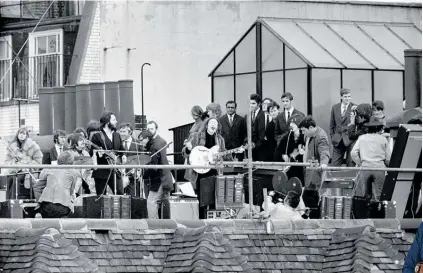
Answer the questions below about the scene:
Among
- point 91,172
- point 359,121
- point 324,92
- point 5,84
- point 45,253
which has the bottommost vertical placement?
point 45,253

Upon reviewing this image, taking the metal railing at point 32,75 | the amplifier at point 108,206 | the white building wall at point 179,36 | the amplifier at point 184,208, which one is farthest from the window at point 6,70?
the amplifier at point 108,206

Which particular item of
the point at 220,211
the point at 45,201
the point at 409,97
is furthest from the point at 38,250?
the point at 409,97

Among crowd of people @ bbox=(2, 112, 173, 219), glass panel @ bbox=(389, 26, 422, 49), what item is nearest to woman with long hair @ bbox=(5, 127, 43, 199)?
crowd of people @ bbox=(2, 112, 173, 219)

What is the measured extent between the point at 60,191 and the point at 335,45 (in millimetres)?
16526

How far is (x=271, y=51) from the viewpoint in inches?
1783

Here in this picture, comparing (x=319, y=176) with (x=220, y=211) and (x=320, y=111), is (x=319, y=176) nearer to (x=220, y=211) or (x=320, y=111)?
(x=220, y=211)

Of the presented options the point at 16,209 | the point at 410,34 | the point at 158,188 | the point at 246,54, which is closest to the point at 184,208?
the point at 158,188

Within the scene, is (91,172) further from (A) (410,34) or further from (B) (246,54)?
(A) (410,34)

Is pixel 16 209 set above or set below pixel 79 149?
below

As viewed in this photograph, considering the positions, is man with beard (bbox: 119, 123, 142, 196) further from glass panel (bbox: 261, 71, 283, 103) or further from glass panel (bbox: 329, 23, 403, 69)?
glass panel (bbox: 329, 23, 403, 69)

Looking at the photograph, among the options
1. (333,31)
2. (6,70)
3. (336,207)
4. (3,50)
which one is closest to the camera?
(336,207)

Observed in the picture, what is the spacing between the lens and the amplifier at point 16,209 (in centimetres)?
3147

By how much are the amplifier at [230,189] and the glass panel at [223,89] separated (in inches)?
615

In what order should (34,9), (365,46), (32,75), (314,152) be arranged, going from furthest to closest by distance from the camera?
(34,9) → (32,75) → (365,46) → (314,152)
